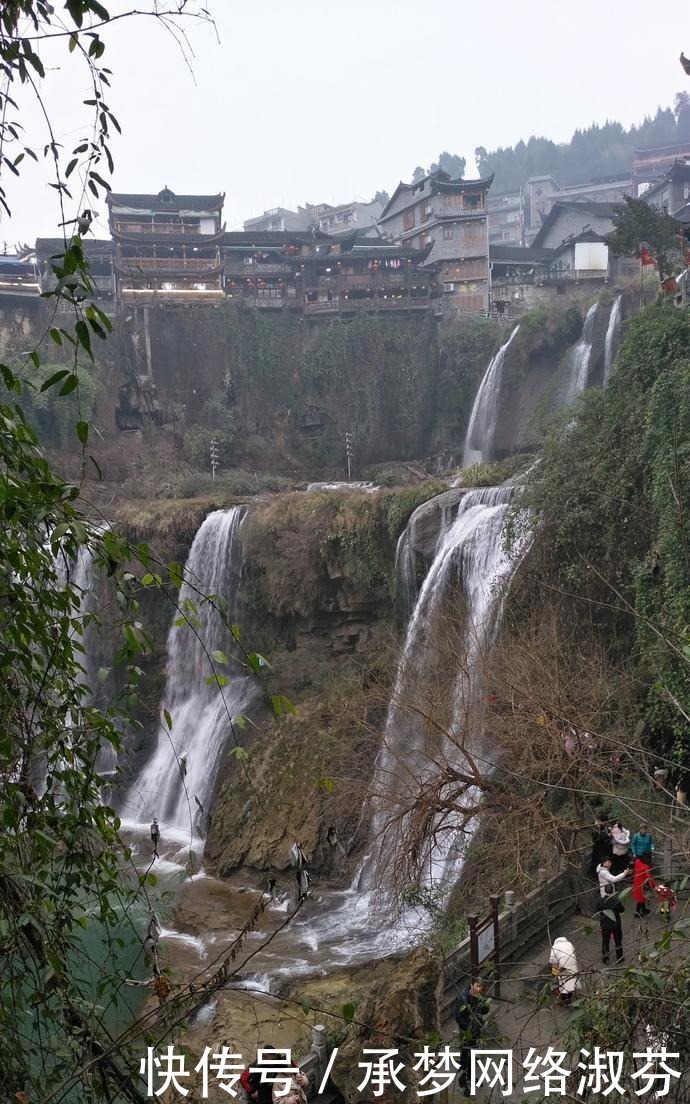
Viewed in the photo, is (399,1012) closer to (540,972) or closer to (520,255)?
(540,972)

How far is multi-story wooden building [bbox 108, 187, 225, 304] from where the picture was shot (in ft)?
→ 125

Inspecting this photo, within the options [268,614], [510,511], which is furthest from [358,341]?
[510,511]

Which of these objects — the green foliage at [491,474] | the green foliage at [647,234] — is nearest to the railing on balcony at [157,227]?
the green foliage at [647,234]

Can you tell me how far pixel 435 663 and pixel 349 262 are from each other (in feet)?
95.5

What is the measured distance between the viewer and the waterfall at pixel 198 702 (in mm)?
19391

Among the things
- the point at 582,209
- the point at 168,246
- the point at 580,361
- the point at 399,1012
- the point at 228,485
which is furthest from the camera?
the point at 582,209

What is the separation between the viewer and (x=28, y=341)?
119 feet

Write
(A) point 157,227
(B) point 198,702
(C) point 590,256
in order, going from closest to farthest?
(B) point 198,702, (C) point 590,256, (A) point 157,227

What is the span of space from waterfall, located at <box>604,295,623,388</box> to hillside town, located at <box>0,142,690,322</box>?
838cm

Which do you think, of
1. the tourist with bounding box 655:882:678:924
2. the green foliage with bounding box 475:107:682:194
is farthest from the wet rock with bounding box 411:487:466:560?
the green foliage with bounding box 475:107:682:194

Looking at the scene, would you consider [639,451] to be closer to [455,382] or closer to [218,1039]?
[218,1039]

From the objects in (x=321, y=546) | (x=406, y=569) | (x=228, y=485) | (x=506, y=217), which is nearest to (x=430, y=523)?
(x=406, y=569)

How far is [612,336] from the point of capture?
28.0 meters

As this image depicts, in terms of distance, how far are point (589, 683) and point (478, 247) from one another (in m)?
30.9
